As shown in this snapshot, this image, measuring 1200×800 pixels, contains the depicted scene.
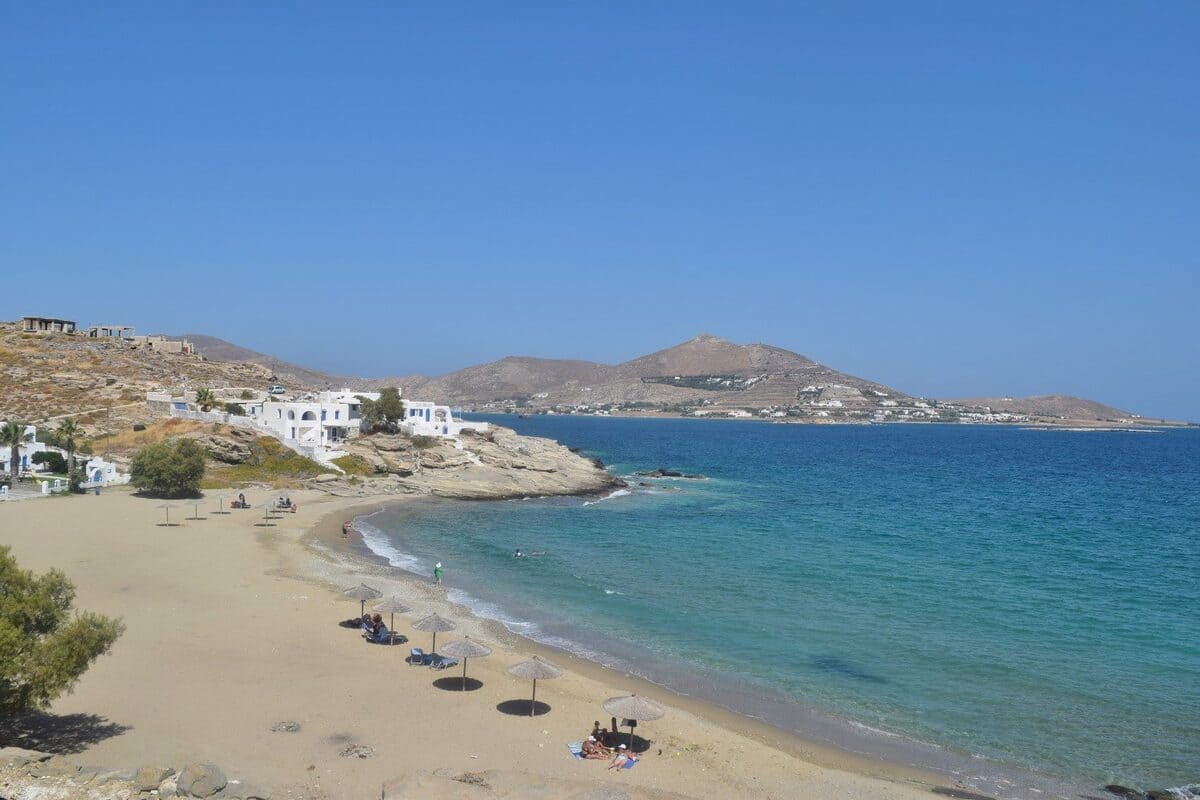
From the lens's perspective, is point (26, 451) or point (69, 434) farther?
point (26, 451)

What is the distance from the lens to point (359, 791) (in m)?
15.3

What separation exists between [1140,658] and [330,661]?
26.1 m

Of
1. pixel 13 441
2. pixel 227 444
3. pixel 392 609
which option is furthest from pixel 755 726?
pixel 227 444

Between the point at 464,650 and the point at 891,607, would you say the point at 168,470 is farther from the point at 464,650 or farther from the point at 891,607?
the point at 891,607

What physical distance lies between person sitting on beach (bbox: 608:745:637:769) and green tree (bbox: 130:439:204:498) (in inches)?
1679

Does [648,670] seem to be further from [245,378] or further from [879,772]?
[245,378]

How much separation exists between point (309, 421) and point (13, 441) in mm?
23477

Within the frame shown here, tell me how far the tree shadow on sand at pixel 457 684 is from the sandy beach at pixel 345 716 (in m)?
0.09

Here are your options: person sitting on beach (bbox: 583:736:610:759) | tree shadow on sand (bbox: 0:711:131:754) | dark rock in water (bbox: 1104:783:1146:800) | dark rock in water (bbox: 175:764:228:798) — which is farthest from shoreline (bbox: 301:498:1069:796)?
tree shadow on sand (bbox: 0:711:131:754)

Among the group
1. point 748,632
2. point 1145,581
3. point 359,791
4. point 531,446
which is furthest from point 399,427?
point 359,791

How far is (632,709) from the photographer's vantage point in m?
18.1

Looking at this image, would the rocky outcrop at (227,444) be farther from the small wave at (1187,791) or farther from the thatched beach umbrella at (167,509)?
the small wave at (1187,791)

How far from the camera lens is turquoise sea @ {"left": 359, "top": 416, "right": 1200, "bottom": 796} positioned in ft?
68.6

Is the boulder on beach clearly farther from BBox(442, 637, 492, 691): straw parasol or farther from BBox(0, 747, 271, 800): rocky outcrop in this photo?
BBox(442, 637, 492, 691): straw parasol
